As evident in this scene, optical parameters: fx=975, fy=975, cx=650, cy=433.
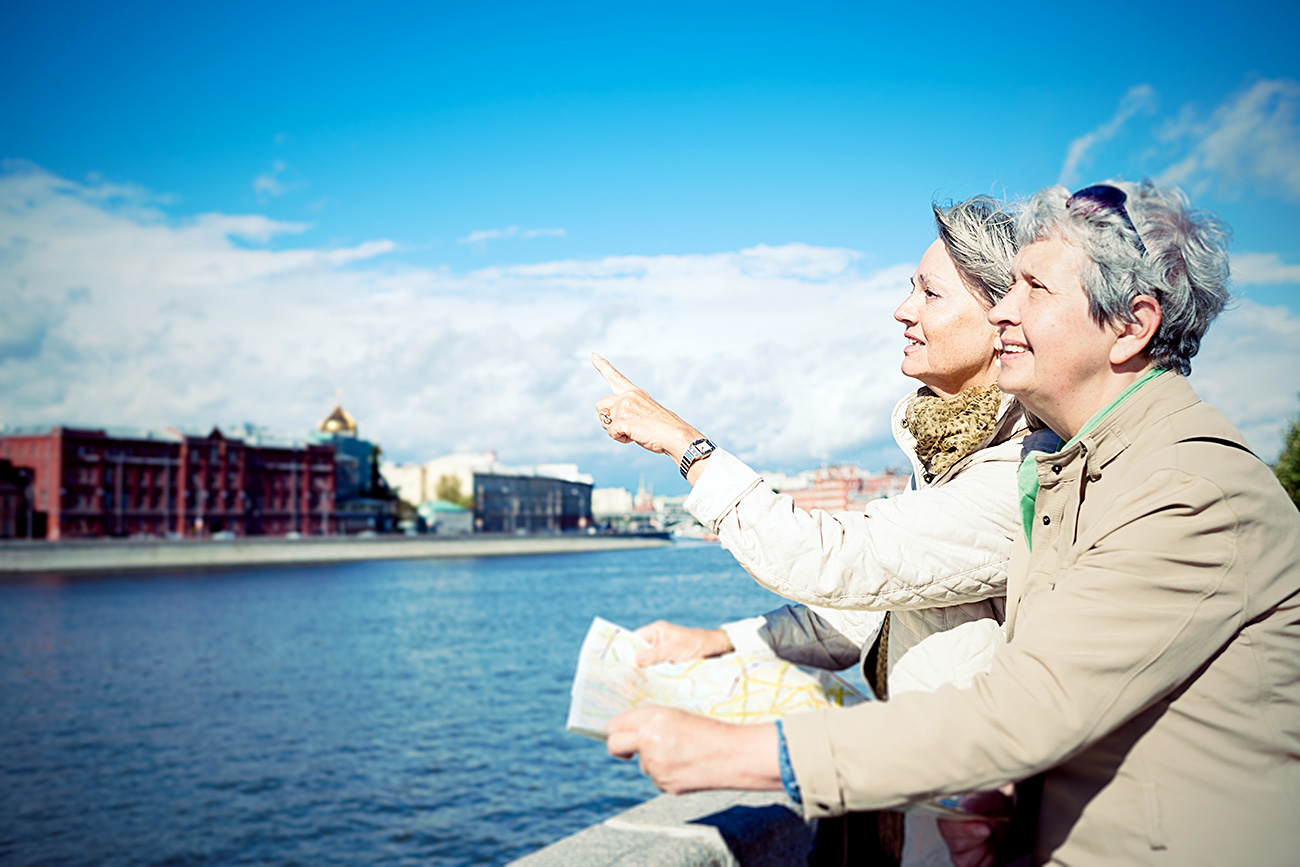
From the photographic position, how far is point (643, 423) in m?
1.67

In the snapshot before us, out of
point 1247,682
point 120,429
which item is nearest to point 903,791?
point 1247,682

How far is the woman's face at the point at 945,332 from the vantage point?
1.74m

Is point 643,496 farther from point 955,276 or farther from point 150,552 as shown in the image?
point 955,276

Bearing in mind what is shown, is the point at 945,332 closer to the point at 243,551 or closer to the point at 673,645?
the point at 673,645

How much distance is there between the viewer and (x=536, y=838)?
916cm

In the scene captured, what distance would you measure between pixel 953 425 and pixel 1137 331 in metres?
0.45

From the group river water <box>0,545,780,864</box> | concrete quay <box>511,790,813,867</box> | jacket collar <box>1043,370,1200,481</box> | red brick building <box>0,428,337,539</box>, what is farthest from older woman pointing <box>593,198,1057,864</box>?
red brick building <box>0,428,337,539</box>

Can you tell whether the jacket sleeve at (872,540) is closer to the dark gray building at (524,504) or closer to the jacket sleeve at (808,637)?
the jacket sleeve at (808,637)

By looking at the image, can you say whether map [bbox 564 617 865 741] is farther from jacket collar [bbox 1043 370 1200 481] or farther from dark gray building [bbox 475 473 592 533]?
dark gray building [bbox 475 473 592 533]

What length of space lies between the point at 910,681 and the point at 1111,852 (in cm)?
49

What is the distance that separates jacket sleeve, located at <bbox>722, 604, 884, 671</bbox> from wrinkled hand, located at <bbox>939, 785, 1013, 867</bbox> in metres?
0.63

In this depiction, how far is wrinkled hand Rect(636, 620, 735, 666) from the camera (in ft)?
6.35

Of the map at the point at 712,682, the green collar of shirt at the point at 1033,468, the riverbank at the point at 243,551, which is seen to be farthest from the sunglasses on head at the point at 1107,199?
the riverbank at the point at 243,551

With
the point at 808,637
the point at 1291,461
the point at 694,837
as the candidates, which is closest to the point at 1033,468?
the point at 808,637
